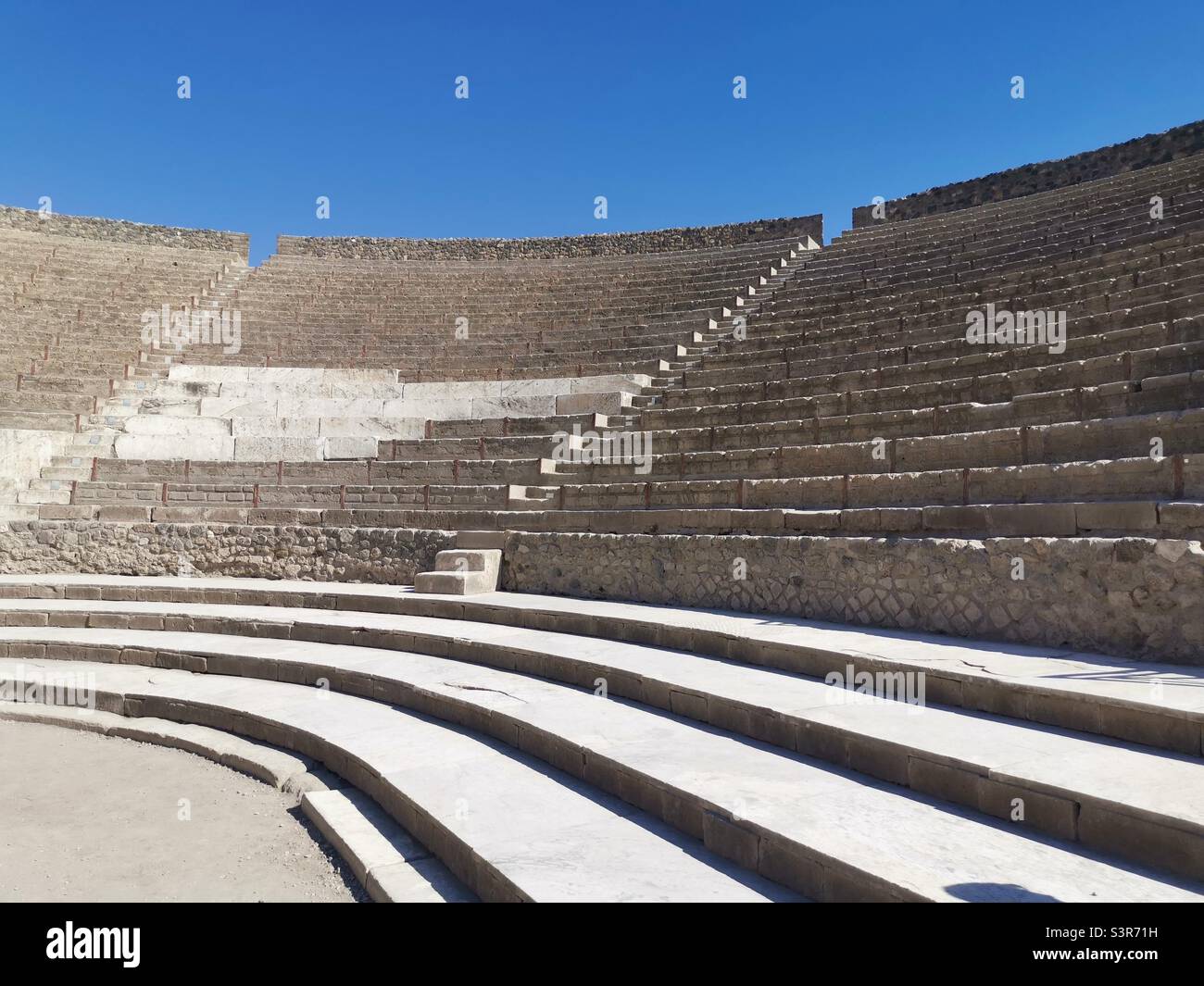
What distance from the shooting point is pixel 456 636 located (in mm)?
8047

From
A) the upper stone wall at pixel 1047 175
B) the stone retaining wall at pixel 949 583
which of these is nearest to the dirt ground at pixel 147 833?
the stone retaining wall at pixel 949 583

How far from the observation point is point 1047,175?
20188 mm

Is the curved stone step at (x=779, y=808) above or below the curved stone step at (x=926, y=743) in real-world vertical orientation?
below

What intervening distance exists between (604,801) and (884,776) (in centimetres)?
143

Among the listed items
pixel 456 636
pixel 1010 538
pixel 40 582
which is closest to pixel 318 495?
pixel 40 582

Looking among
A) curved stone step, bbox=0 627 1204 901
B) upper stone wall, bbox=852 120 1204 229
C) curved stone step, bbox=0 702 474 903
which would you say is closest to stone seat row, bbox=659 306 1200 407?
curved stone step, bbox=0 627 1204 901

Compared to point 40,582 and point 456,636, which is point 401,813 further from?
point 40,582

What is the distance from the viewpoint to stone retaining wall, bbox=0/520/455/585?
40.1 ft

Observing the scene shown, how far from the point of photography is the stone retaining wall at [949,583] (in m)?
5.01

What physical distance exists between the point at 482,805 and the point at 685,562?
4639 mm

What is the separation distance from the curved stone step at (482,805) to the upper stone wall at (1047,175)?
2055 centimetres

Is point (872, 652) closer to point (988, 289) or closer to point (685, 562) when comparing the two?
point (685, 562)

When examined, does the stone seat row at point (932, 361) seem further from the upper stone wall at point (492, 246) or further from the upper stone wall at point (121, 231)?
the upper stone wall at point (121, 231)

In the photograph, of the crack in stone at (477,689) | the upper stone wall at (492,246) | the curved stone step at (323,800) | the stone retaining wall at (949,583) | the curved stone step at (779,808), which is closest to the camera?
the curved stone step at (779,808)
